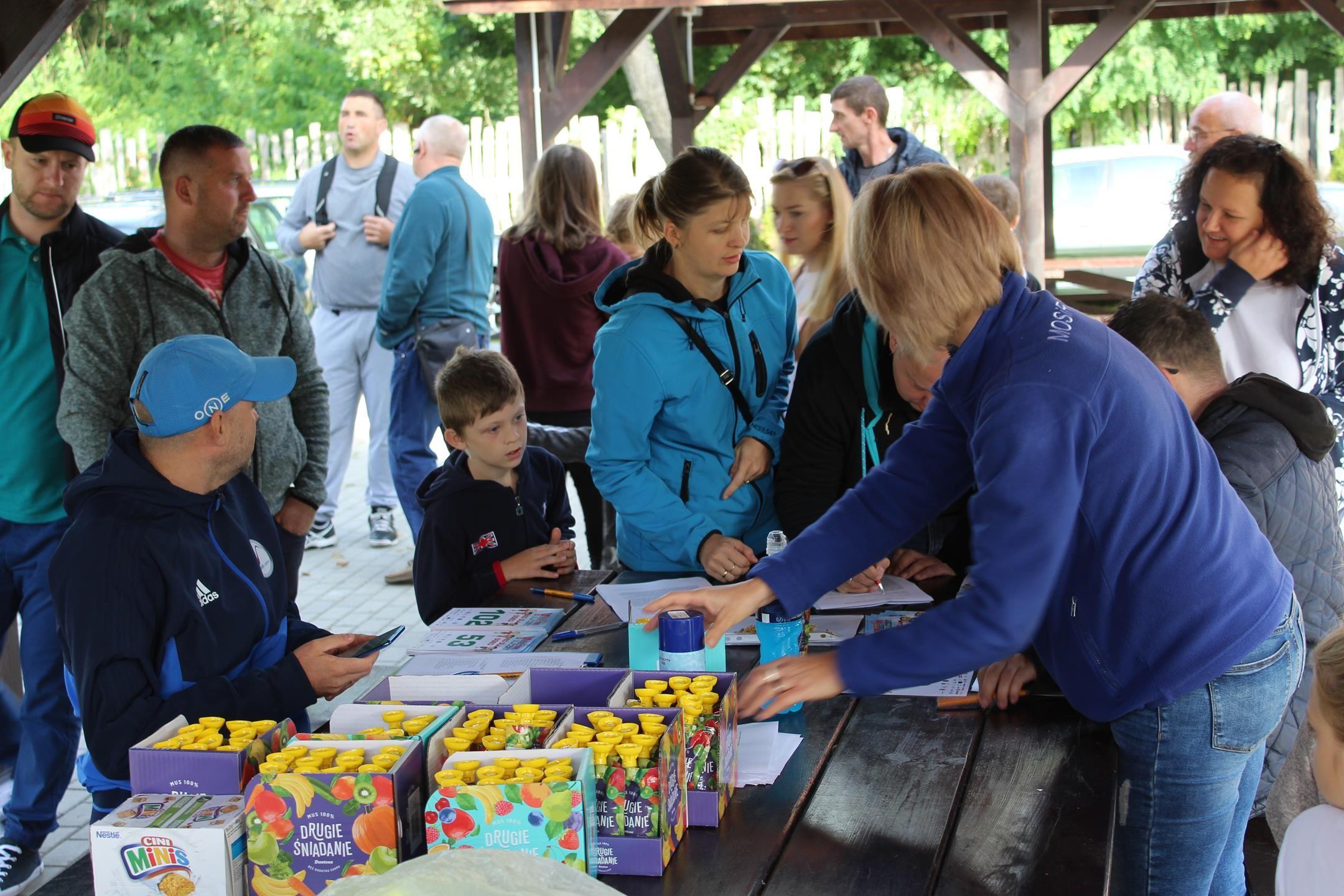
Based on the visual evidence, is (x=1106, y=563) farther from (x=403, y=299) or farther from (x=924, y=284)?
(x=403, y=299)

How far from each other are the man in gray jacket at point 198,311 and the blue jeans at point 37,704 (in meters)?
0.31

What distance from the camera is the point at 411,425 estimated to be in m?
5.77

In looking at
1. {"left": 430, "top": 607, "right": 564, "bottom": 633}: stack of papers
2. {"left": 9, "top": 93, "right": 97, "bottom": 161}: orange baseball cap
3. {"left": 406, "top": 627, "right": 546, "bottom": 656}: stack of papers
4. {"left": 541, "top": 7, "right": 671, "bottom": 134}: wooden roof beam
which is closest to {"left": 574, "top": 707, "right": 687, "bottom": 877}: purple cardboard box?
{"left": 406, "top": 627, "right": 546, "bottom": 656}: stack of papers

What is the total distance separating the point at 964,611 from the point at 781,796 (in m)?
0.42

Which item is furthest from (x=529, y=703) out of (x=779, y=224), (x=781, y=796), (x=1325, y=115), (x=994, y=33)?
(x=994, y=33)

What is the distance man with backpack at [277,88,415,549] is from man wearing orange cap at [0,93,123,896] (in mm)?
2812

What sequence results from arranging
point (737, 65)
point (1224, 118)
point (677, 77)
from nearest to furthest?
1. point (1224, 118)
2. point (677, 77)
3. point (737, 65)

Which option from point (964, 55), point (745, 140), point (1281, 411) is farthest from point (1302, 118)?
point (1281, 411)

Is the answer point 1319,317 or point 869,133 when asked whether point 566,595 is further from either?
point 869,133

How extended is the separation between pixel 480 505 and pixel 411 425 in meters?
2.61

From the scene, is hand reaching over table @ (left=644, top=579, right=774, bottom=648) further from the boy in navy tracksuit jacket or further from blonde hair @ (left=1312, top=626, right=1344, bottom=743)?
the boy in navy tracksuit jacket

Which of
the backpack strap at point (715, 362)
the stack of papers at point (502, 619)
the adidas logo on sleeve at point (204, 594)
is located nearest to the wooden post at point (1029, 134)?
the backpack strap at point (715, 362)

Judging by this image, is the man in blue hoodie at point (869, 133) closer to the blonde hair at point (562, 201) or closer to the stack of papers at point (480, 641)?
the blonde hair at point (562, 201)

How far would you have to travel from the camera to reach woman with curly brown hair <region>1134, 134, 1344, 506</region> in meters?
3.26
